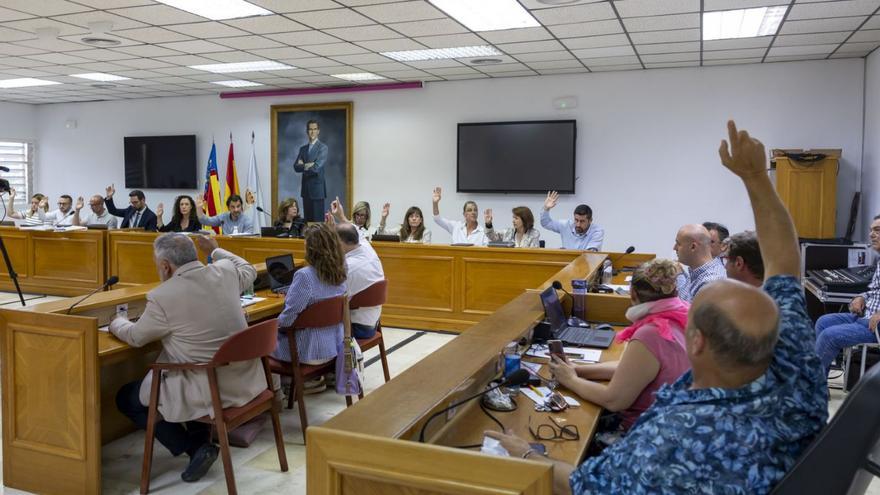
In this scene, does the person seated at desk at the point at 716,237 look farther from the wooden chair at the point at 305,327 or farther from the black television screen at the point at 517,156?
the black television screen at the point at 517,156

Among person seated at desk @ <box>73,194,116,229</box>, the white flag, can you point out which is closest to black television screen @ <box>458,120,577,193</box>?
the white flag

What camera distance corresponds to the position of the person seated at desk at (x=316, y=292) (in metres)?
3.66

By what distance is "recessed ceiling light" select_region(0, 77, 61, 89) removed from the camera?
8.89m

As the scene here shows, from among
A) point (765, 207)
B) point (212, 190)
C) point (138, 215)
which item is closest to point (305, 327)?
point (765, 207)

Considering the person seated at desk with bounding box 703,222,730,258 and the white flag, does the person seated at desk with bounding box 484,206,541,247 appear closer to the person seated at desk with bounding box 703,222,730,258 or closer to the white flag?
the person seated at desk with bounding box 703,222,730,258

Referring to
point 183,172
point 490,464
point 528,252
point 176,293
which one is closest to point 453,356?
point 490,464

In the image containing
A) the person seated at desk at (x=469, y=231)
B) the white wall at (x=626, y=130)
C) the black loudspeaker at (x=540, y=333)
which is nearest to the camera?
the black loudspeaker at (x=540, y=333)

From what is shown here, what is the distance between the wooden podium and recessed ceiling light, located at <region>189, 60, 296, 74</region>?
5.51 metres

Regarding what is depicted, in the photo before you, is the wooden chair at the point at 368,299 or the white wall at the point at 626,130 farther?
the white wall at the point at 626,130

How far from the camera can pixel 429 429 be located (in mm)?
1838

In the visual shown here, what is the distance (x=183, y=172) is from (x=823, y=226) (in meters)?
8.58

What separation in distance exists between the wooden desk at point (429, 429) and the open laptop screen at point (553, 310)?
512 mm

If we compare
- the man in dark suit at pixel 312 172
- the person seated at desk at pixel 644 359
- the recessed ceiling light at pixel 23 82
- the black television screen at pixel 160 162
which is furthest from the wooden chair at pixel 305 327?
the recessed ceiling light at pixel 23 82

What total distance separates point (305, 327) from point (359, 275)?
0.83 m
